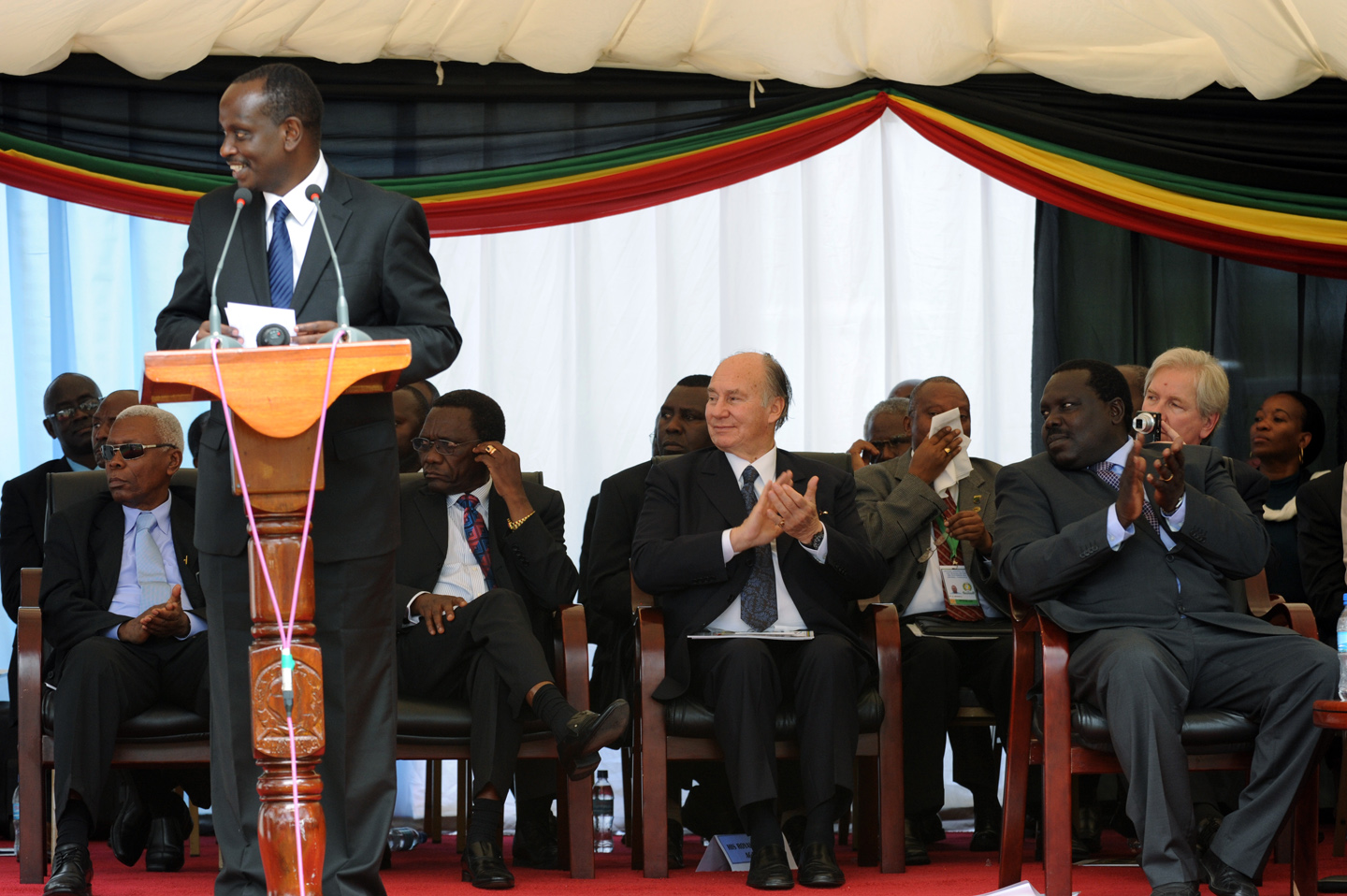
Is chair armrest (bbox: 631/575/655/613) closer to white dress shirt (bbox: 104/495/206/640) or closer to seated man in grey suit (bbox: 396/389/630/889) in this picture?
seated man in grey suit (bbox: 396/389/630/889)

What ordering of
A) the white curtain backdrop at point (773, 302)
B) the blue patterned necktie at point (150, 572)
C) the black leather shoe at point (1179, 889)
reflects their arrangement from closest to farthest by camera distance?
the black leather shoe at point (1179, 889) → the blue patterned necktie at point (150, 572) → the white curtain backdrop at point (773, 302)

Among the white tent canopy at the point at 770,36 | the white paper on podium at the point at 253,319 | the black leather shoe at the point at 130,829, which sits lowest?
the black leather shoe at the point at 130,829

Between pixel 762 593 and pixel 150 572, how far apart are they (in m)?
1.73

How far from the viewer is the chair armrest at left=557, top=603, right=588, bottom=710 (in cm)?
396

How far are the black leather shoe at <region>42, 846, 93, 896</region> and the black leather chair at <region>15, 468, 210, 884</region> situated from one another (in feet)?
0.74

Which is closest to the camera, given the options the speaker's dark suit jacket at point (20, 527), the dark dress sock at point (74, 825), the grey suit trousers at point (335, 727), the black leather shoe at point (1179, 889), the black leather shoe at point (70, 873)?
the grey suit trousers at point (335, 727)

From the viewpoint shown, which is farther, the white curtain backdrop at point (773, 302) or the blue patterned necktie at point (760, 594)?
the white curtain backdrop at point (773, 302)

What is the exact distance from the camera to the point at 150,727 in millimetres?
3795

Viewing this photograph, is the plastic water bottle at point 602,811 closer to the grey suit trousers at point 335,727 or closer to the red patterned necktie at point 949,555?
the red patterned necktie at point 949,555

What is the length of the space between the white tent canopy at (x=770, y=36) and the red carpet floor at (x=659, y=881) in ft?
8.33

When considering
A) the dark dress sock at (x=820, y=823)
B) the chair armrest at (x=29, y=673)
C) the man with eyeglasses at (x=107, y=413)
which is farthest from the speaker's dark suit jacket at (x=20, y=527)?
the dark dress sock at (x=820, y=823)

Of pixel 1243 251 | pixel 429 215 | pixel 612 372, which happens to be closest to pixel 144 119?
pixel 429 215

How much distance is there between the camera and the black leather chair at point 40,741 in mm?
3713

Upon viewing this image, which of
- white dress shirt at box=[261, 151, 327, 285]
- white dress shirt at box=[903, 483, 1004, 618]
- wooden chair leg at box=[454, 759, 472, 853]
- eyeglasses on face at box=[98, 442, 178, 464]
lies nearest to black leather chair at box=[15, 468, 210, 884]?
eyeglasses on face at box=[98, 442, 178, 464]
